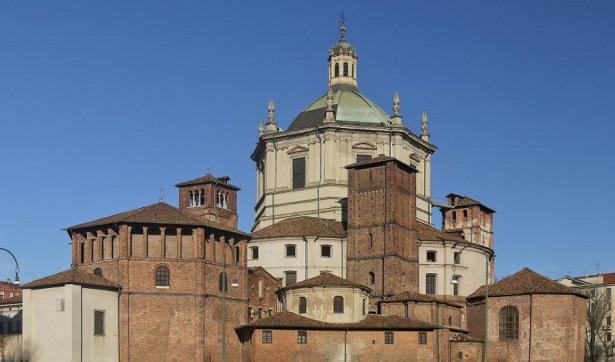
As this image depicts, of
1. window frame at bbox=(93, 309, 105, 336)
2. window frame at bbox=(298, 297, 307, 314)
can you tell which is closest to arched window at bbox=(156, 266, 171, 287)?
window frame at bbox=(93, 309, 105, 336)

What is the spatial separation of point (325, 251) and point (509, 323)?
15231 mm

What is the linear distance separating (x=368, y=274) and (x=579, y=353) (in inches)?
645

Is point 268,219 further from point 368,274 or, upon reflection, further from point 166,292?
Answer: point 166,292

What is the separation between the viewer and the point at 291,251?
81812 mm

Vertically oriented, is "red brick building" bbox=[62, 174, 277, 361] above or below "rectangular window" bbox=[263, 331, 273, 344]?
above

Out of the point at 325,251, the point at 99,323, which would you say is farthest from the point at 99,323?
the point at 325,251

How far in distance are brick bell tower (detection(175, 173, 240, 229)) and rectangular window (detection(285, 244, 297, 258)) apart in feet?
30.0

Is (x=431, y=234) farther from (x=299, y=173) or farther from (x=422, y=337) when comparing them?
(x=299, y=173)

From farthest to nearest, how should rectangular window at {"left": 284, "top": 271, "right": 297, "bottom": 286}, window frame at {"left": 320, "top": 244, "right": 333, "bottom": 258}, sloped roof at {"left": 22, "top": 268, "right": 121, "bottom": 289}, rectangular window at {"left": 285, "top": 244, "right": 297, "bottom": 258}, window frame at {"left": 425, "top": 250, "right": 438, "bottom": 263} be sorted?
rectangular window at {"left": 285, "top": 244, "right": 297, "bottom": 258}
rectangular window at {"left": 284, "top": 271, "right": 297, "bottom": 286}
window frame at {"left": 320, "top": 244, "right": 333, "bottom": 258}
window frame at {"left": 425, "top": 250, "right": 438, "bottom": 263}
sloped roof at {"left": 22, "top": 268, "right": 121, "bottom": 289}

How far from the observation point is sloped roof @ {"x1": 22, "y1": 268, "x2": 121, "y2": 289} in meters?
63.7

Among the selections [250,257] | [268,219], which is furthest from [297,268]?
[268,219]

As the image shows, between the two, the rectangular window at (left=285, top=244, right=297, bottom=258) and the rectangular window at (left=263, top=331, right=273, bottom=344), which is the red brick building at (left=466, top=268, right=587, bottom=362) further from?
the rectangular window at (left=263, top=331, right=273, bottom=344)

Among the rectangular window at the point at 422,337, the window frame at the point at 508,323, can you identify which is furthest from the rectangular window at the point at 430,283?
the rectangular window at the point at 422,337

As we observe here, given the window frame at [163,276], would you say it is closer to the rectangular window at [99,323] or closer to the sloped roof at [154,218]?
the sloped roof at [154,218]
